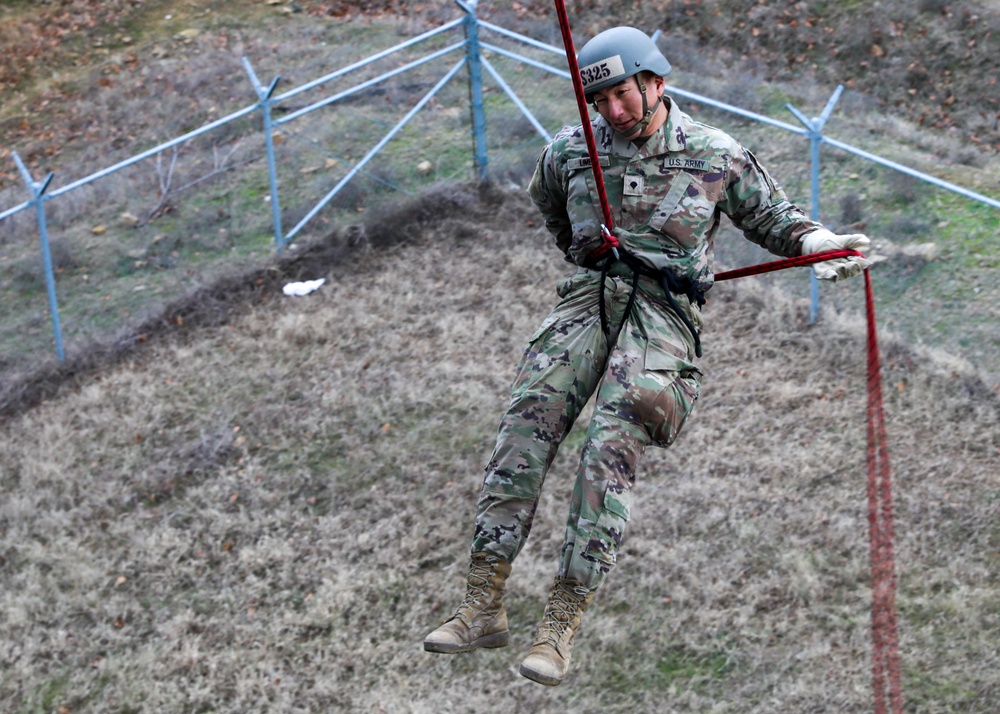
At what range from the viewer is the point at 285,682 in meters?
7.83

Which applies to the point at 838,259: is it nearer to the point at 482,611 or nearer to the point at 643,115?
the point at 643,115

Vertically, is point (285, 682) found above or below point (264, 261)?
below

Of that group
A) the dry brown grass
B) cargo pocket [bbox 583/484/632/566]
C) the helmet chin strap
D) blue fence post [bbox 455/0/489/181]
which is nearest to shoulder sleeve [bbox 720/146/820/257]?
the helmet chin strap

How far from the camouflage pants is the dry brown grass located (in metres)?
3.26

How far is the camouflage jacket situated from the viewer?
4.86 meters

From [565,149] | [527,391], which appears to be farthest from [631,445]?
[565,149]

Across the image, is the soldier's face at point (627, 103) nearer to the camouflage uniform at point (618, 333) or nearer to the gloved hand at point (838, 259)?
the camouflage uniform at point (618, 333)

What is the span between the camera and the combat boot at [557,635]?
14.1 feet

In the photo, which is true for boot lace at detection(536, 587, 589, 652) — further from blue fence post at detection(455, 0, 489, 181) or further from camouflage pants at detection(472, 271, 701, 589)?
blue fence post at detection(455, 0, 489, 181)

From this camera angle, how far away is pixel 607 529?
4.47 m

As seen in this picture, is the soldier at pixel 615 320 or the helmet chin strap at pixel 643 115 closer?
the soldier at pixel 615 320

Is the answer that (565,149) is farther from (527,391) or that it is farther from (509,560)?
(509,560)

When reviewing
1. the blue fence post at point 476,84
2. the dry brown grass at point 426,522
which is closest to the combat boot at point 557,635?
the dry brown grass at point 426,522

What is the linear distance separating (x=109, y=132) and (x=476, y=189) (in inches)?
254
